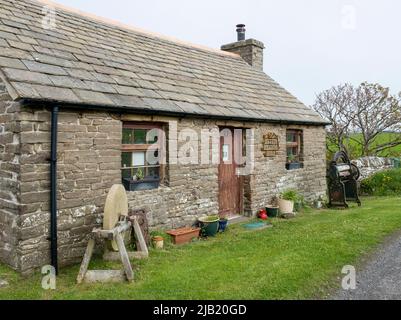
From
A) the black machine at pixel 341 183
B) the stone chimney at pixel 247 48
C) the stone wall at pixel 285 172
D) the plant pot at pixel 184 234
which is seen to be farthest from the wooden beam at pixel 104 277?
the stone chimney at pixel 247 48

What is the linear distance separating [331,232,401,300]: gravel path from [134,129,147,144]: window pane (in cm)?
458

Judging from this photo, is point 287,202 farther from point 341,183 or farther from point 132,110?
point 132,110

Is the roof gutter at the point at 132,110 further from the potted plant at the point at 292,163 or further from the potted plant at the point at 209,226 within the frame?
the potted plant at the point at 209,226

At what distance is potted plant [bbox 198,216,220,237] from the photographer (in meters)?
8.05

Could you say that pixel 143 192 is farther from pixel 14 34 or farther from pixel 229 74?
pixel 229 74

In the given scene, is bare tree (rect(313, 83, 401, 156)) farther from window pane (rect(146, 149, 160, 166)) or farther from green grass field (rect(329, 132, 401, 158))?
window pane (rect(146, 149, 160, 166))

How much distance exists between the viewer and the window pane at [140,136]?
722 cm

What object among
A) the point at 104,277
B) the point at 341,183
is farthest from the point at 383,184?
the point at 104,277

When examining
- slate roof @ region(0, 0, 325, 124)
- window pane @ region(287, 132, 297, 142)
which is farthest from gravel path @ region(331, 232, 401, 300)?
window pane @ region(287, 132, 297, 142)
